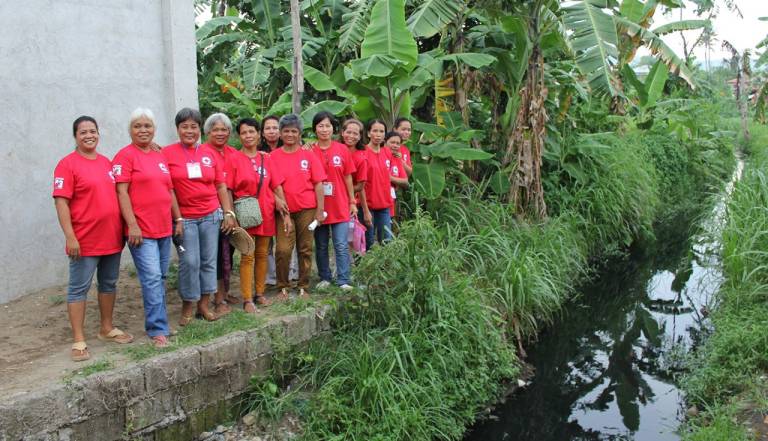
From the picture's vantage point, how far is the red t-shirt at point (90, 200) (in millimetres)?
3879

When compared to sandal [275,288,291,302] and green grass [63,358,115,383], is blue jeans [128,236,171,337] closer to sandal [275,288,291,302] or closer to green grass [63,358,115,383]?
green grass [63,358,115,383]

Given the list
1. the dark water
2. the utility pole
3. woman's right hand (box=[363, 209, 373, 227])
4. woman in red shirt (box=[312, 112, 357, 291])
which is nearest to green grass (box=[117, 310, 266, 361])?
woman in red shirt (box=[312, 112, 357, 291])

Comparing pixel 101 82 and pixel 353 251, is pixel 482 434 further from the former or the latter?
pixel 101 82

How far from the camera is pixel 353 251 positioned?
5.98 meters

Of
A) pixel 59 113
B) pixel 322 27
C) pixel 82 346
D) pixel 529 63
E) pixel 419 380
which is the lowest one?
pixel 419 380

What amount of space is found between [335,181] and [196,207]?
3.91 feet

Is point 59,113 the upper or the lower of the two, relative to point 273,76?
lower

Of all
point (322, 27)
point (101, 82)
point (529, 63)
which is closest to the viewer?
point (101, 82)

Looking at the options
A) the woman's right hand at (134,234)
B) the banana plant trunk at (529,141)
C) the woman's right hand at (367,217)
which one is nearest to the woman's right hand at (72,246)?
the woman's right hand at (134,234)

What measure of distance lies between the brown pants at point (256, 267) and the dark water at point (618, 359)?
192cm

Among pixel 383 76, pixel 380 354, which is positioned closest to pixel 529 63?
pixel 383 76

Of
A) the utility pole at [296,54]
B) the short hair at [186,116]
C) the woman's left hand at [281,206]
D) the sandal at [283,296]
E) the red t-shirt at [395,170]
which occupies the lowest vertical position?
the sandal at [283,296]

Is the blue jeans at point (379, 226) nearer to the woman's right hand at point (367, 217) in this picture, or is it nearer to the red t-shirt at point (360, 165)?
the woman's right hand at point (367, 217)

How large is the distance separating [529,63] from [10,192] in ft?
18.0
